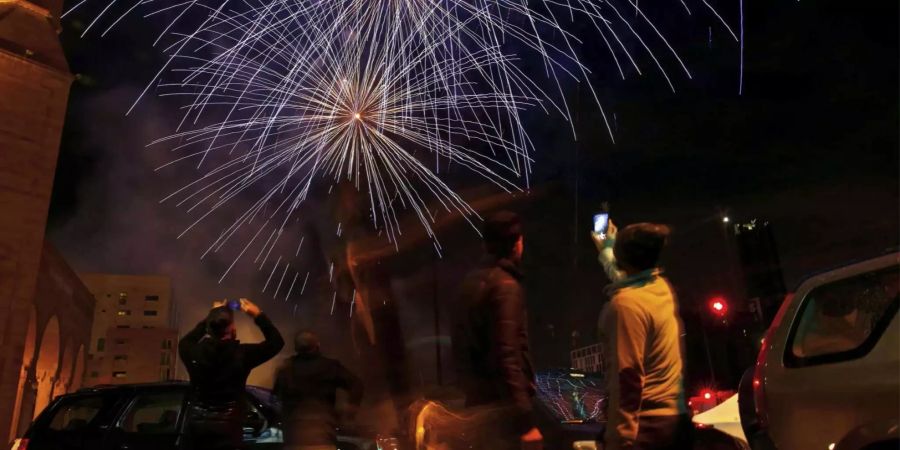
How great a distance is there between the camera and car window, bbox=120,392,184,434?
582cm

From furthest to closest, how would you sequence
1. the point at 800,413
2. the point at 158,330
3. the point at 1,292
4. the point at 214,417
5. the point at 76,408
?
the point at 158,330, the point at 1,292, the point at 76,408, the point at 214,417, the point at 800,413

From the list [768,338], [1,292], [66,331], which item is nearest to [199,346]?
[768,338]

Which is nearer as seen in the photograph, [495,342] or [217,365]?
[495,342]

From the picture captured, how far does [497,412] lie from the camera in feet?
9.09

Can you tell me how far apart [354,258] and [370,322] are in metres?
1.34

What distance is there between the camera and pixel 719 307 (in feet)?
34.4

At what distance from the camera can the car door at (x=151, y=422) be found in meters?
5.67

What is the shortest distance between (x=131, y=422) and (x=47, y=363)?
27.9 m

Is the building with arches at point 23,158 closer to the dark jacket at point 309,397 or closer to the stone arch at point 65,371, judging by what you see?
the stone arch at point 65,371

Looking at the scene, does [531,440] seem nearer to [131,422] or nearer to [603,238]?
[603,238]

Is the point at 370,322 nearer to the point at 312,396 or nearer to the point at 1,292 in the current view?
the point at 312,396

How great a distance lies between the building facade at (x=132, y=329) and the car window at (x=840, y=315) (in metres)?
69.1

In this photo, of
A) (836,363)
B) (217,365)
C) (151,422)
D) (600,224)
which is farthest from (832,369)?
(151,422)

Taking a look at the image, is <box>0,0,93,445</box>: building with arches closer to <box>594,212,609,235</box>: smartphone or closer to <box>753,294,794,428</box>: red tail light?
<box>594,212,609,235</box>: smartphone
